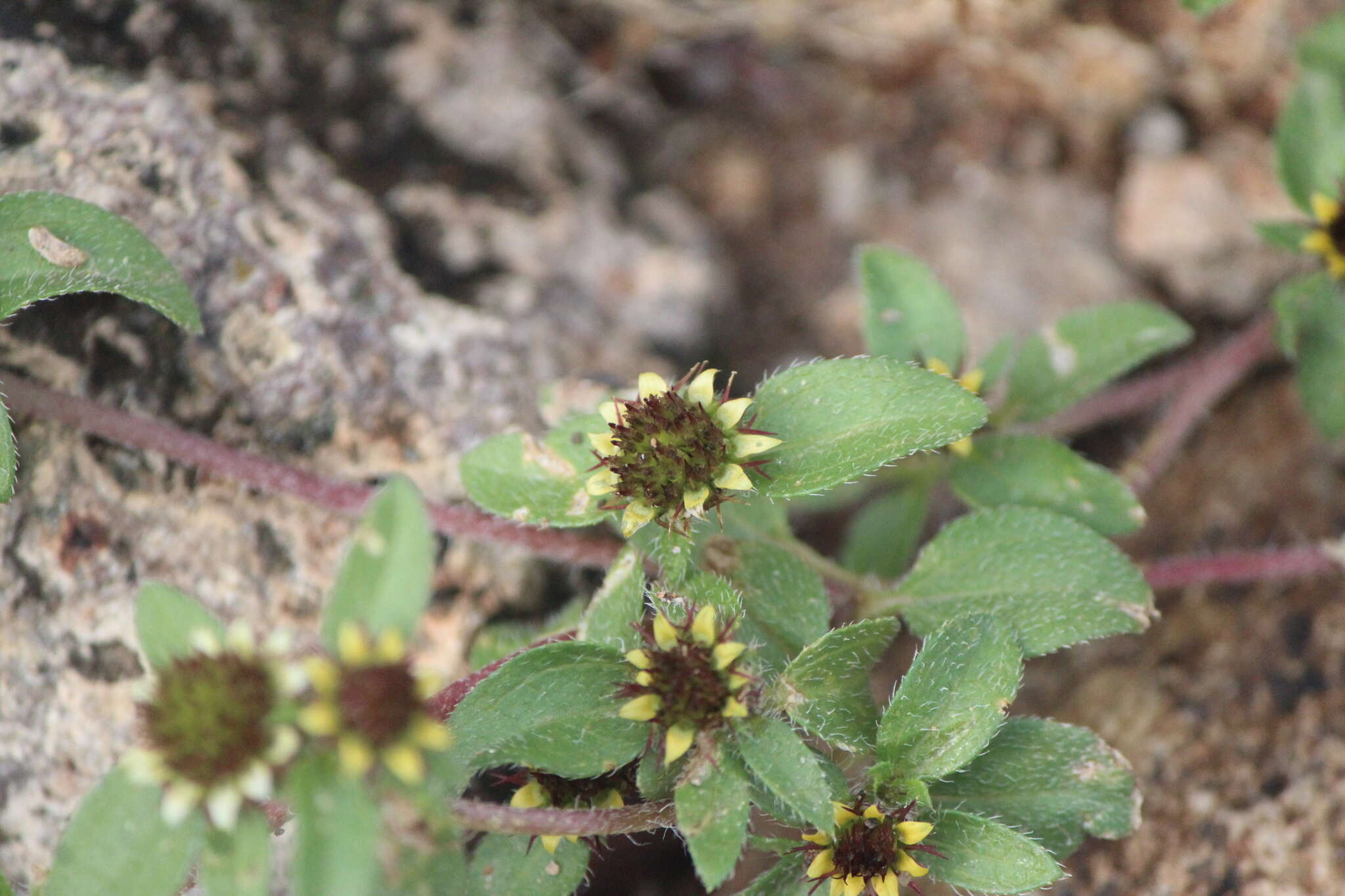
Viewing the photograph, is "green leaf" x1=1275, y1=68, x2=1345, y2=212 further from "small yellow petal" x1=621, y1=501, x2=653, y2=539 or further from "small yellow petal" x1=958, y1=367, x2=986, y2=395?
"small yellow petal" x1=621, y1=501, x2=653, y2=539

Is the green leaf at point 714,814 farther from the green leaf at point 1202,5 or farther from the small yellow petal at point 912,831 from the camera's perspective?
the green leaf at point 1202,5

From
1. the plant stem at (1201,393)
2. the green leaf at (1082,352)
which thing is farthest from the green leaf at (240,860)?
the plant stem at (1201,393)

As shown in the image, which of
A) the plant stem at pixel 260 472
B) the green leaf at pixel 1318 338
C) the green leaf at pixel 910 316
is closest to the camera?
the plant stem at pixel 260 472

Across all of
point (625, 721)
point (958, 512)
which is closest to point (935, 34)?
point (958, 512)

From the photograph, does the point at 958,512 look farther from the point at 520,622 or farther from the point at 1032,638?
the point at 520,622

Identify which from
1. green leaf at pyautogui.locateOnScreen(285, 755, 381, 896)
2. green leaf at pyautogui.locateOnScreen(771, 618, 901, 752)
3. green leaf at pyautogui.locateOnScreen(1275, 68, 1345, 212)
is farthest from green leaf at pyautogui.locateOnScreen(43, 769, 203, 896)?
green leaf at pyautogui.locateOnScreen(1275, 68, 1345, 212)

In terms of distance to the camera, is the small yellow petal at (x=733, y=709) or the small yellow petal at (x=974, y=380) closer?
the small yellow petal at (x=733, y=709)
